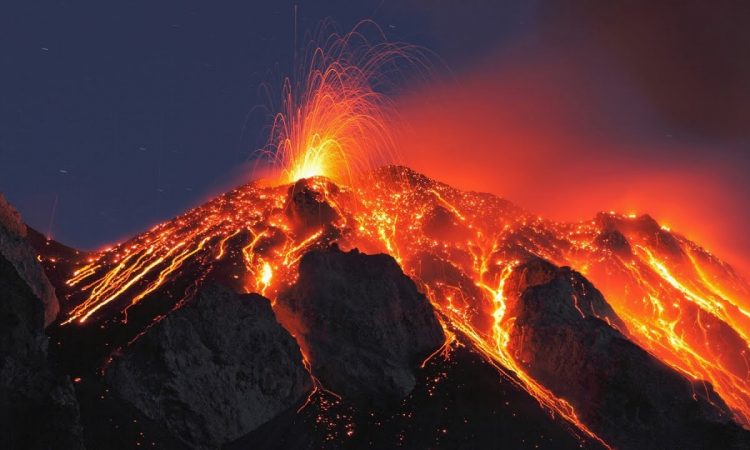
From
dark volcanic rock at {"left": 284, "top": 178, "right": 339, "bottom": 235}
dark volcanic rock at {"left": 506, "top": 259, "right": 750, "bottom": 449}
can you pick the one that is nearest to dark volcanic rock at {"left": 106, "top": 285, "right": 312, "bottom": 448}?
dark volcanic rock at {"left": 284, "top": 178, "right": 339, "bottom": 235}

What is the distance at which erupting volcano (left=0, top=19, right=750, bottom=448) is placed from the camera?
3356 cm

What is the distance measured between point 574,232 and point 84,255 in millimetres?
71024

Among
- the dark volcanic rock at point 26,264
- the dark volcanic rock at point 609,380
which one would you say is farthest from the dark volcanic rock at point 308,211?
the dark volcanic rock at point 26,264

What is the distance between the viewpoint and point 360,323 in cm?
4225

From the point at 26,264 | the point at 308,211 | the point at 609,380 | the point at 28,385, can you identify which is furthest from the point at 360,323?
the point at 26,264

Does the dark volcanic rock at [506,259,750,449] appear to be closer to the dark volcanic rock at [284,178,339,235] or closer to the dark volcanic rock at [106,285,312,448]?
the dark volcanic rock at [106,285,312,448]

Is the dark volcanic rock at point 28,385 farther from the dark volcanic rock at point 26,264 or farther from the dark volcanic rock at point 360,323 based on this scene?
the dark volcanic rock at point 360,323

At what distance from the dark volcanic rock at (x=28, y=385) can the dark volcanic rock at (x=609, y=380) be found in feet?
120

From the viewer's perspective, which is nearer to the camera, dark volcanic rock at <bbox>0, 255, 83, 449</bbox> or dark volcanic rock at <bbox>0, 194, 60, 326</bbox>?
dark volcanic rock at <bbox>0, 255, 83, 449</bbox>

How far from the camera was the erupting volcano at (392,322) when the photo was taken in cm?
3356

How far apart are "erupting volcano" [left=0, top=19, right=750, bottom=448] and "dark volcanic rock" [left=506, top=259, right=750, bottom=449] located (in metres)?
0.14

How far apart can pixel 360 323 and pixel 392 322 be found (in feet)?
9.88

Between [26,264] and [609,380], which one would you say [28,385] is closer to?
[26,264]

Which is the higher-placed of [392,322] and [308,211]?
[308,211]
